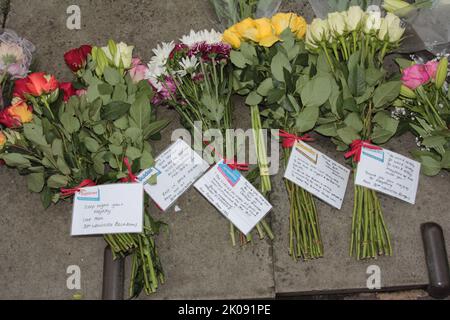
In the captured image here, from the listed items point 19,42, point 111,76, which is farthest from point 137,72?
point 19,42

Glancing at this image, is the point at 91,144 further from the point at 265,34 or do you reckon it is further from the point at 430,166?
the point at 430,166

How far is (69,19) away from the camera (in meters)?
2.02

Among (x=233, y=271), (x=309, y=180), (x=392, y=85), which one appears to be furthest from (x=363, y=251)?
Answer: (x=392, y=85)

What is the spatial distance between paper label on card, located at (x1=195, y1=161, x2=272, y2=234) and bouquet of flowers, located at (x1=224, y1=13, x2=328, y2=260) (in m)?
0.10

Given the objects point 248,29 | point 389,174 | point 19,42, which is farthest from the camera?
point 19,42

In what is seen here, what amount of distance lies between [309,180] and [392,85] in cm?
38

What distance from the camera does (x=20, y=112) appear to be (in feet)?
4.97

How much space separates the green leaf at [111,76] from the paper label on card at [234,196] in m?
0.40

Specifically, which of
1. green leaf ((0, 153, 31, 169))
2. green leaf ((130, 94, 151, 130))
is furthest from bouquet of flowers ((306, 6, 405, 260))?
green leaf ((0, 153, 31, 169))

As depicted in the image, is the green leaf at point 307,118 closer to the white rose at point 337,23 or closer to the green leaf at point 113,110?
the white rose at point 337,23

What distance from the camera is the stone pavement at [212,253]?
5.25ft

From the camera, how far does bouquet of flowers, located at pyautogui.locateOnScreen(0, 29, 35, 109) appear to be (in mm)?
1632

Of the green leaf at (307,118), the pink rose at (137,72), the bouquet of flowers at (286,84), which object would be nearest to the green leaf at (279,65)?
the bouquet of flowers at (286,84)

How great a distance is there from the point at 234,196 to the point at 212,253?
215 millimetres
